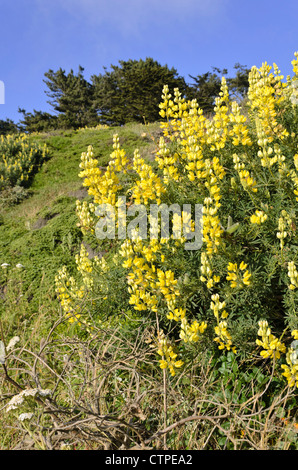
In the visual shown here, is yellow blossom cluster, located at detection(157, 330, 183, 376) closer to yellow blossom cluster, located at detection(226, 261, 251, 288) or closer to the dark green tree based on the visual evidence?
yellow blossom cluster, located at detection(226, 261, 251, 288)

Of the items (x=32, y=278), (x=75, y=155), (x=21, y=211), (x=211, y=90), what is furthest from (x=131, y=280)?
(x=211, y=90)

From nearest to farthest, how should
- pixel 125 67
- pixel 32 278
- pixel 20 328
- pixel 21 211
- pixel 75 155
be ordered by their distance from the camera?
1. pixel 20 328
2. pixel 32 278
3. pixel 21 211
4. pixel 75 155
5. pixel 125 67

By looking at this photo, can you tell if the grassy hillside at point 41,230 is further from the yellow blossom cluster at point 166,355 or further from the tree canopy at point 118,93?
the tree canopy at point 118,93

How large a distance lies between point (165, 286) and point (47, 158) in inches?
457

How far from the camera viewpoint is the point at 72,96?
3269cm

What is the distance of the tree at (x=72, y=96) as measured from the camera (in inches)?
1251

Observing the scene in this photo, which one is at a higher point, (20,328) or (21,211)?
(21,211)

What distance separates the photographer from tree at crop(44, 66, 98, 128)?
104 feet

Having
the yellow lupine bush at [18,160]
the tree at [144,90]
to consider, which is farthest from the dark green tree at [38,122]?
the yellow lupine bush at [18,160]

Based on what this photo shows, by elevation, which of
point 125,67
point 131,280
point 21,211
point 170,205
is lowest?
point 131,280

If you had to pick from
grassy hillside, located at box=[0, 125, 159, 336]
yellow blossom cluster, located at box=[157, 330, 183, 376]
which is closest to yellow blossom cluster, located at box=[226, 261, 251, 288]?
yellow blossom cluster, located at box=[157, 330, 183, 376]

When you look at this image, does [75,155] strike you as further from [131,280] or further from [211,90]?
[211,90]
